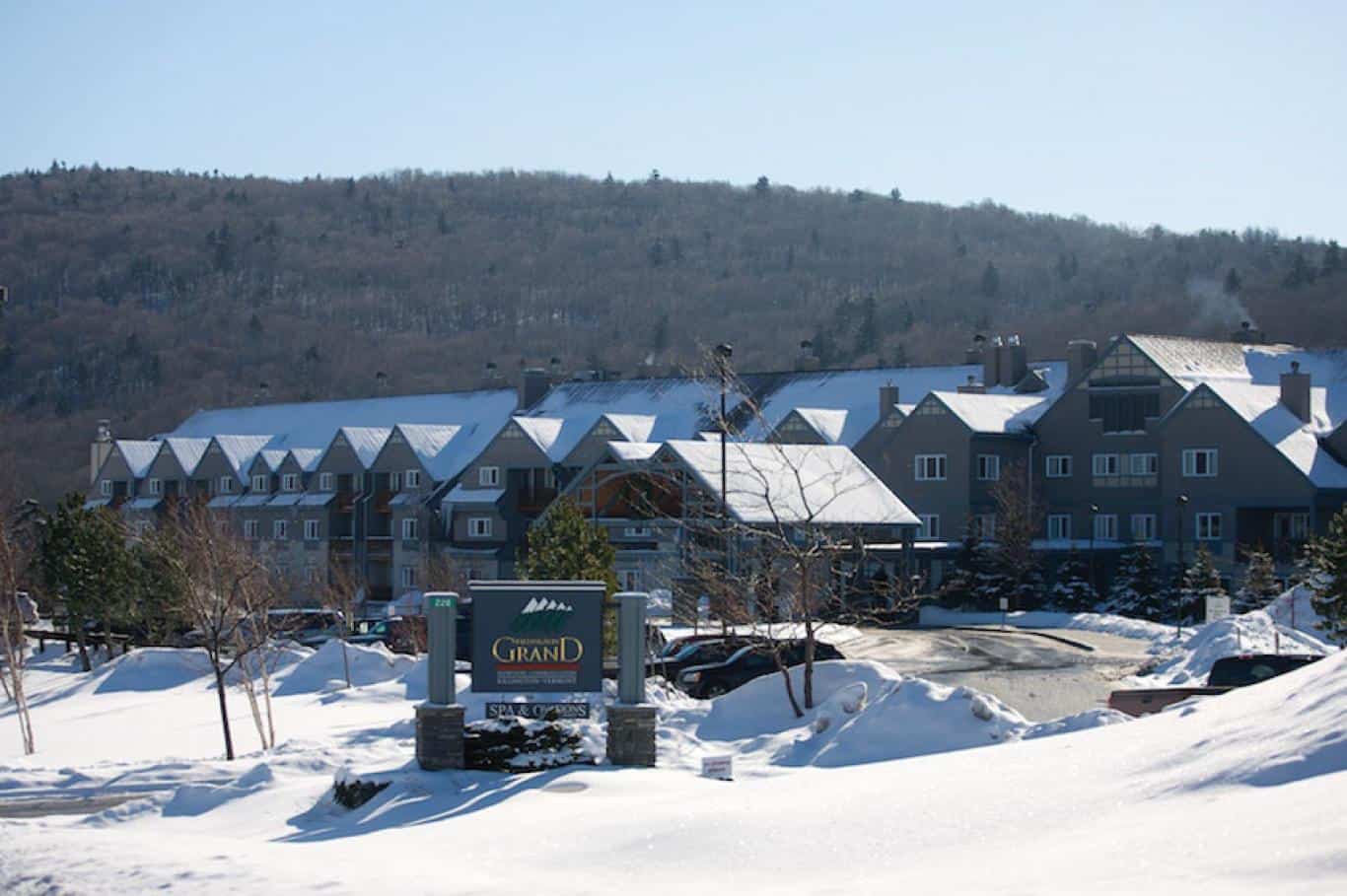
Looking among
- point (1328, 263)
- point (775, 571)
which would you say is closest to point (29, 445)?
point (1328, 263)

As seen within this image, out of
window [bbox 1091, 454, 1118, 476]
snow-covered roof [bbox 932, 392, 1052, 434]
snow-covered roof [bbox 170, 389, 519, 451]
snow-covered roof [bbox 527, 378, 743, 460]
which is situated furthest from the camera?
snow-covered roof [bbox 170, 389, 519, 451]

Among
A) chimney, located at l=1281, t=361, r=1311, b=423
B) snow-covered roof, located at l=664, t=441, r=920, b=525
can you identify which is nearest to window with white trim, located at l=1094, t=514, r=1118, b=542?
chimney, located at l=1281, t=361, r=1311, b=423

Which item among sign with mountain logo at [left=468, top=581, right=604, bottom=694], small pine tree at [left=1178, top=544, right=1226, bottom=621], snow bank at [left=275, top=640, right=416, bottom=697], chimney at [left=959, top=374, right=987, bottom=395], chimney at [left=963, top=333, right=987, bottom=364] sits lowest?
snow bank at [left=275, top=640, right=416, bottom=697]

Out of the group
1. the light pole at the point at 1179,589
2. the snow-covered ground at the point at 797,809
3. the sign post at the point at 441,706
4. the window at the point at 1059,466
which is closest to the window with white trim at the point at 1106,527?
the window at the point at 1059,466

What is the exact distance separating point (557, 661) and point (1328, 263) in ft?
455

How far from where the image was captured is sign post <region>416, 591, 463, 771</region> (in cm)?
2359

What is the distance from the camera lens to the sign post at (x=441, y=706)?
23594 mm

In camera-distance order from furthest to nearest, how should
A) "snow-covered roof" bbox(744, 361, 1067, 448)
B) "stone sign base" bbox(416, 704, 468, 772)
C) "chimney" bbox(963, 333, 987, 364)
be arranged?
"chimney" bbox(963, 333, 987, 364)
"snow-covered roof" bbox(744, 361, 1067, 448)
"stone sign base" bbox(416, 704, 468, 772)

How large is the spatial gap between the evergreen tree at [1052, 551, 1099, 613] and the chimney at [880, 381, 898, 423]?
11161 millimetres

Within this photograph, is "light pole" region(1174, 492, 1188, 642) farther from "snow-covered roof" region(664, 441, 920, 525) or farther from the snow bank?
the snow bank

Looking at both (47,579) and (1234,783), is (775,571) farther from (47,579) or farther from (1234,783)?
(47,579)

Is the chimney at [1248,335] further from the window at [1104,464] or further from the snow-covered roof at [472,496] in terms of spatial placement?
the snow-covered roof at [472,496]

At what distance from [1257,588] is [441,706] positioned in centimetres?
3301

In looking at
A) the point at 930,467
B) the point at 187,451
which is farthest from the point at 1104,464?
the point at 187,451
